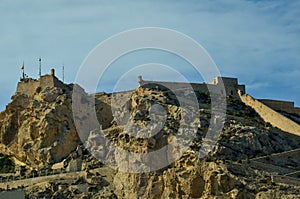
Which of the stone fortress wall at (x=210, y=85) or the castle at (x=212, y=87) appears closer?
the stone fortress wall at (x=210, y=85)

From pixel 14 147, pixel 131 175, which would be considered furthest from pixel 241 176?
pixel 14 147

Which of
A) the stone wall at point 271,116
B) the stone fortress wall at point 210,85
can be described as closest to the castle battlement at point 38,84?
the stone fortress wall at point 210,85

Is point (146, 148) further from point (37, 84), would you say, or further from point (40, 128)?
point (37, 84)

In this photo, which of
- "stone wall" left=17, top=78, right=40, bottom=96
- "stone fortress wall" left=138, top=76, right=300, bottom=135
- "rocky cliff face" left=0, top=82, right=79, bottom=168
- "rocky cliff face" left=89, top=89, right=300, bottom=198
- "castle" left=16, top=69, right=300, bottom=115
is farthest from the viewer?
"stone wall" left=17, top=78, right=40, bottom=96

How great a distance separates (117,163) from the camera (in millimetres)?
64375

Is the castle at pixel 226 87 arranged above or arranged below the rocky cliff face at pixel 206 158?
above

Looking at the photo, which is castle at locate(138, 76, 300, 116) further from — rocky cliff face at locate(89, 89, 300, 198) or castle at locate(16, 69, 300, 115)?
rocky cliff face at locate(89, 89, 300, 198)

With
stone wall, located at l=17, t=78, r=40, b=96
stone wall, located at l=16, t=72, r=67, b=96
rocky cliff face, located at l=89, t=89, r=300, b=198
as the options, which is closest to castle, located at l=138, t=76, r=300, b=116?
rocky cliff face, located at l=89, t=89, r=300, b=198

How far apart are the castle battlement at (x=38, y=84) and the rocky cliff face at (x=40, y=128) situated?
2.03ft

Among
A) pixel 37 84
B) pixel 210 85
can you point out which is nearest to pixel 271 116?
pixel 210 85

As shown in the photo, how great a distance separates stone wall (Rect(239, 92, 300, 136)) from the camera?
→ 6962cm

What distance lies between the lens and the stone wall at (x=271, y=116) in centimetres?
6962

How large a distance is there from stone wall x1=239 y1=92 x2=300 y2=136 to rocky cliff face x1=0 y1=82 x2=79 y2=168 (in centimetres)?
1697

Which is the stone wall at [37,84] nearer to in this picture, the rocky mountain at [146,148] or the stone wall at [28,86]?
the stone wall at [28,86]
